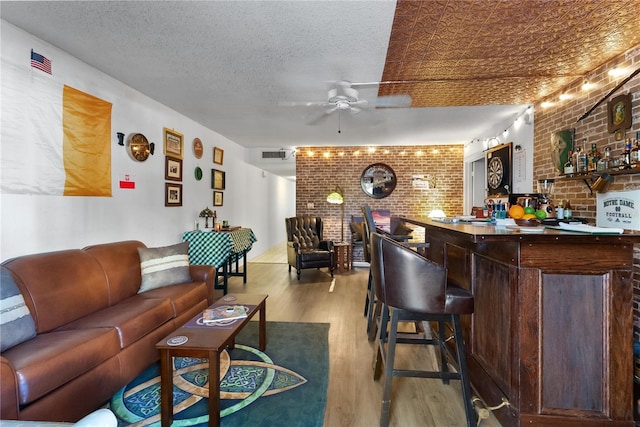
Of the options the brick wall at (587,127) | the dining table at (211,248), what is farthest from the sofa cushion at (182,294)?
the brick wall at (587,127)

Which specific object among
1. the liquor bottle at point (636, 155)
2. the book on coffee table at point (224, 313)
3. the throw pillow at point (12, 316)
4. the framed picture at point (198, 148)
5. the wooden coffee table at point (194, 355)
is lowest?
the wooden coffee table at point (194, 355)

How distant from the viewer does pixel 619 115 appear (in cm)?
243

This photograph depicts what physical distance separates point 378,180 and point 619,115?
14.0 ft

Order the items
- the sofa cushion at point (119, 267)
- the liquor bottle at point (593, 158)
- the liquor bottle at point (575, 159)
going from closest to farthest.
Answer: the sofa cushion at point (119, 267), the liquor bottle at point (593, 158), the liquor bottle at point (575, 159)

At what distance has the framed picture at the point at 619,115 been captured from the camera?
92.7 inches

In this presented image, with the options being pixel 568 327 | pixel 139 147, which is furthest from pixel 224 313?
pixel 139 147

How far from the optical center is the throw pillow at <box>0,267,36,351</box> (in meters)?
1.65

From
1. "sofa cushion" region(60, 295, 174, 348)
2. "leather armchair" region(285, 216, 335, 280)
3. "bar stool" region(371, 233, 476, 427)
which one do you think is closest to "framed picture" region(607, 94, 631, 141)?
"bar stool" region(371, 233, 476, 427)

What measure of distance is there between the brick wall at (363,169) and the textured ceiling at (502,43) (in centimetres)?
304

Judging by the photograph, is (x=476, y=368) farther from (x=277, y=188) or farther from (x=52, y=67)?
(x=277, y=188)

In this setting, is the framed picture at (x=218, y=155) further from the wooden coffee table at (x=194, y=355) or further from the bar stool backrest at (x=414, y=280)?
the bar stool backrest at (x=414, y=280)

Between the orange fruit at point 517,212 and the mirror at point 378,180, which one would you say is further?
the mirror at point 378,180

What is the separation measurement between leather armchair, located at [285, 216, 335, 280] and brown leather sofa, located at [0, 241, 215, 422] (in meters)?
2.36

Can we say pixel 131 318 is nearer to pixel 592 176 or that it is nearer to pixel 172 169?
pixel 172 169
